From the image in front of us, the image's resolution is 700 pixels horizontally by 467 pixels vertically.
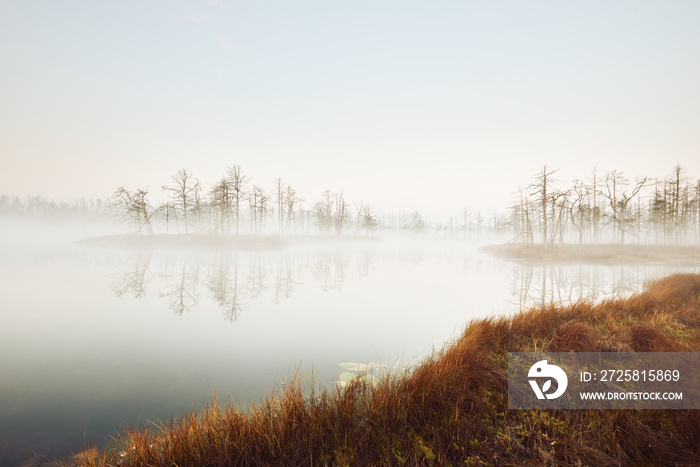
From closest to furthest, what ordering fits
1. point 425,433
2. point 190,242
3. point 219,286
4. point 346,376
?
point 425,433
point 346,376
point 219,286
point 190,242

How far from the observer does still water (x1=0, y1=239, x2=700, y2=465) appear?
177 inches

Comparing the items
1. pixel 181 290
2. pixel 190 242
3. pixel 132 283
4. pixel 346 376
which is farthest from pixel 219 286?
pixel 190 242

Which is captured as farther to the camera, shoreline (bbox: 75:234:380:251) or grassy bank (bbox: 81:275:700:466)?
shoreline (bbox: 75:234:380:251)

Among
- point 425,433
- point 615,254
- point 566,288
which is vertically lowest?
point 615,254

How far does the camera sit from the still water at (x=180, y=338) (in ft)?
14.8

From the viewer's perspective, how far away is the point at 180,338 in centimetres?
766

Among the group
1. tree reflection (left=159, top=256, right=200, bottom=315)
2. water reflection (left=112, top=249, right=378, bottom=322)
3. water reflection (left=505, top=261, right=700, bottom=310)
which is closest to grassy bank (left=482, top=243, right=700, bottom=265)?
water reflection (left=505, top=261, right=700, bottom=310)

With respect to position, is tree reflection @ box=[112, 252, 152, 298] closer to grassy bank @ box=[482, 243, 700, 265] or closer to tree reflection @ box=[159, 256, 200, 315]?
tree reflection @ box=[159, 256, 200, 315]

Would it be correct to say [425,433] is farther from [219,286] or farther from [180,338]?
[219,286]

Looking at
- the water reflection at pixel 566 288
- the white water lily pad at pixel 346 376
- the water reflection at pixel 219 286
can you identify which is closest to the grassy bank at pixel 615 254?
the water reflection at pixel 566 288

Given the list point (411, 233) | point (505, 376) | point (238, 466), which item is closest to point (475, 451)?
point (505, 376)

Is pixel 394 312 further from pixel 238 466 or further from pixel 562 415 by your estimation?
pixel 238 466

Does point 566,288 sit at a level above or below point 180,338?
below

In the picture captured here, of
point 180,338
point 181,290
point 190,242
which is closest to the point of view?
point 180,338
